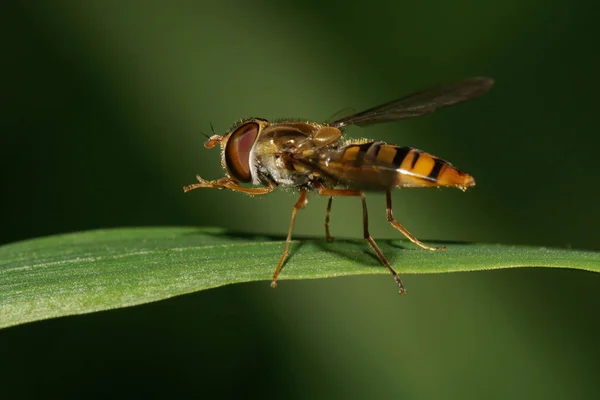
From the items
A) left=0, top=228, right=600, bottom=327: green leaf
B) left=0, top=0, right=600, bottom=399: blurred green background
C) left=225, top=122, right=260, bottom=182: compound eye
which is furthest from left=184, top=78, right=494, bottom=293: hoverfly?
left=0, top=0, right=600, bottom=399: blurred green background

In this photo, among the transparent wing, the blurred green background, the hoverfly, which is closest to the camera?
the hoverfly

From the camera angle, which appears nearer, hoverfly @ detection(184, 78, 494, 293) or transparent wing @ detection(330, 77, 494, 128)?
hoverfly @ detection(184, 78, 494, 293)

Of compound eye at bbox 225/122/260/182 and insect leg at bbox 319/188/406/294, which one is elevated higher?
compound eye at bbox 225/122/260/182

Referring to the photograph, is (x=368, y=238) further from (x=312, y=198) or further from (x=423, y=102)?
→ (x=312, y=198)

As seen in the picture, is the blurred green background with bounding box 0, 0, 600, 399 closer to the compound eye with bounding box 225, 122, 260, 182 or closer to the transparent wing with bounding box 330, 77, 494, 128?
the transparent wing with bounding box 330, 77, 494, 128

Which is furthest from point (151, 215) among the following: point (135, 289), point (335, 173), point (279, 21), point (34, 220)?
point (135, 289)

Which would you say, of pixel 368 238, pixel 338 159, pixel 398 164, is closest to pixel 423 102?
pixel 398 164

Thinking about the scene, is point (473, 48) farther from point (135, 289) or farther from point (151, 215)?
point (135, 289)
